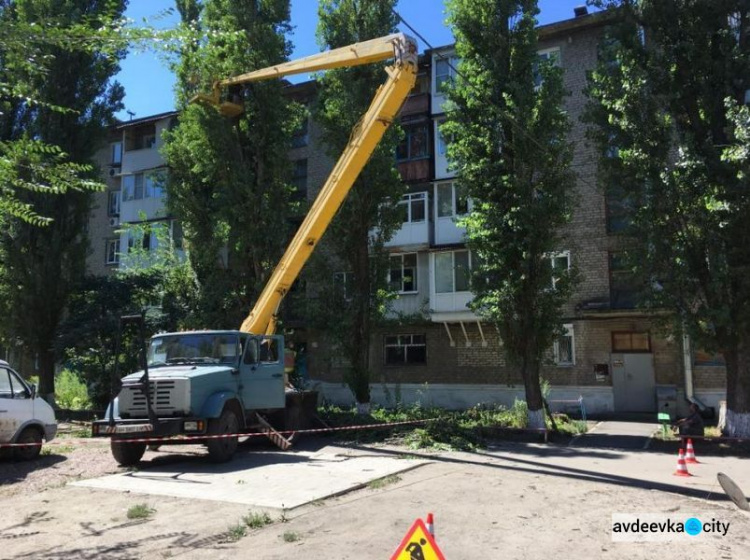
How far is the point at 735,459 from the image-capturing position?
12.0m

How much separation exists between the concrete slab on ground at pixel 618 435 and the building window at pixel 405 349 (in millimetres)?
8700

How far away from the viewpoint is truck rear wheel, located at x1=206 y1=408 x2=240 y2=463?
10.8m

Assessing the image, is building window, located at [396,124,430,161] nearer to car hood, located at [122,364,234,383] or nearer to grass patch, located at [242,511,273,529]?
car hood, located at [122,364,234,383]

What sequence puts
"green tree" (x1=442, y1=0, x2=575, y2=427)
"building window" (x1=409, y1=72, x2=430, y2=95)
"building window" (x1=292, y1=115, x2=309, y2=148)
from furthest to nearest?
"building window" (x1=292, y1=115, x2=309, y2=148) → "building window" (x1=409, y1=72, x2=430, y2=95) → "green tree" (x1=442, y1=0, x2=575, y2=427)

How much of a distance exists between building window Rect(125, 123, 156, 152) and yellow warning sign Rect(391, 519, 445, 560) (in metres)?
34.0

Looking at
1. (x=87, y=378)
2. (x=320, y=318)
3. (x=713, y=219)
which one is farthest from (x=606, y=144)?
(x=87, y=378)

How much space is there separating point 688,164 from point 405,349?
1486 centimetres

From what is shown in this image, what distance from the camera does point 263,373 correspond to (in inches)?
504

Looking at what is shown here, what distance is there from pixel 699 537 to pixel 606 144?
1113 centimetres

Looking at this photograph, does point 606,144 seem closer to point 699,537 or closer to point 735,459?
point 735,459

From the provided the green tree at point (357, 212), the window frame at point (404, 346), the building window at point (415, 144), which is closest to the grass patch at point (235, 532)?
the green tree at point (357, 212)

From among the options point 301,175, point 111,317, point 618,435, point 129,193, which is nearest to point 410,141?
point 301,175

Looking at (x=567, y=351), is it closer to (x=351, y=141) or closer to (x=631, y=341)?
(x=631, y=341)

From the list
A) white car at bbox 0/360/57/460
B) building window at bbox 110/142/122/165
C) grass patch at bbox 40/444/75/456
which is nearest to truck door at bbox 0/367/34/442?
white car at bbox 0/360/57/460
